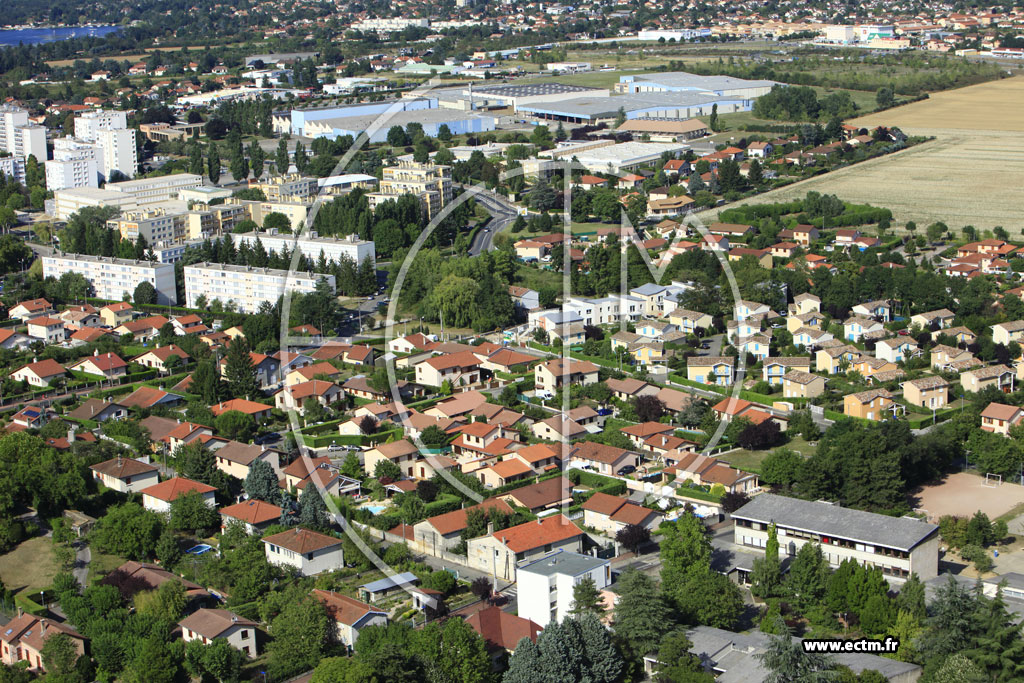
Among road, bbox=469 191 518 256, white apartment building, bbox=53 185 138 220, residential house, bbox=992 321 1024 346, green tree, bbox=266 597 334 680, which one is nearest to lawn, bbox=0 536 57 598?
green tree, bbox=266 597 334 680

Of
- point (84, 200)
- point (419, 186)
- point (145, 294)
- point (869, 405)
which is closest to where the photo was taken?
point (869, 405)

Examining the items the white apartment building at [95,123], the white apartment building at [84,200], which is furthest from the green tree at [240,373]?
the white apartment building at [95,123]

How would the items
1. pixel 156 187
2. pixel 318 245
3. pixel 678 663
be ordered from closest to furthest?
pixel 678 663 < pixel 318 245 < pixel 156 187

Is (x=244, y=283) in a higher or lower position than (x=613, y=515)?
higher

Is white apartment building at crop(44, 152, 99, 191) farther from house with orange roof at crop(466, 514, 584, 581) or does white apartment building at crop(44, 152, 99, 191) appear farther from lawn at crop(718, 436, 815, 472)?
house with orange roof at crop(466, 514, 584, 581)

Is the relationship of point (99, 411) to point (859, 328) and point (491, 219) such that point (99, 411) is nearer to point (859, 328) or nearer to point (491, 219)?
point (859, 328)

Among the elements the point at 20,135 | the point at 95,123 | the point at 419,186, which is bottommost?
the point at 419,186

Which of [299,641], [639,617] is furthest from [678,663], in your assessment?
[299,641]

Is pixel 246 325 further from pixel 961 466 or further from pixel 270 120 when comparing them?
pixel 270 120
